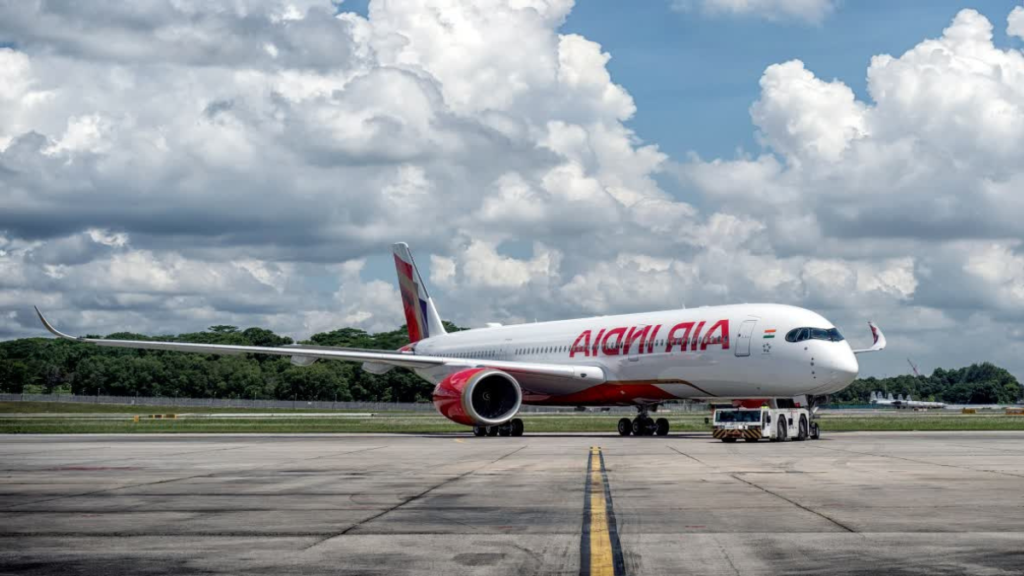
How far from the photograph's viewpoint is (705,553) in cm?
853

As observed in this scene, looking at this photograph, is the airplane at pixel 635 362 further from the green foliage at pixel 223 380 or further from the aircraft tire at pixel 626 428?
the green foliage at pixel 223 380

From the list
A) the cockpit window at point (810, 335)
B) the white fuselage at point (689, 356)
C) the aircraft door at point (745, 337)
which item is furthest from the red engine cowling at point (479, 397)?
the cockpit window at point (810, 335)

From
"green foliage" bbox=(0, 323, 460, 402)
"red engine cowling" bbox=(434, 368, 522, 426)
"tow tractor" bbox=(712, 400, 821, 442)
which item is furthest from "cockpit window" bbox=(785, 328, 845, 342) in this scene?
"green foliage" bbox=(0, 323, 460, 402)

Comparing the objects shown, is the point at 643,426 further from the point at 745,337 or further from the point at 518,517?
the point at 518,517

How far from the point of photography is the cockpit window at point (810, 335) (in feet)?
105

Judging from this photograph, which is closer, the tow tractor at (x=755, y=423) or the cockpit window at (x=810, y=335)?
the tow tractor at (x=755, y=423)

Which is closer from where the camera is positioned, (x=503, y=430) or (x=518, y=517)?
(x=518, y=517)

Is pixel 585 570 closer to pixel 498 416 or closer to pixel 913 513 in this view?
pixel 913 513

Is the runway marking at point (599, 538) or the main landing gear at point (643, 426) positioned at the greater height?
the main landing gear at point (643, 426)

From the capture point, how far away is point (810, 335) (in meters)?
31.9

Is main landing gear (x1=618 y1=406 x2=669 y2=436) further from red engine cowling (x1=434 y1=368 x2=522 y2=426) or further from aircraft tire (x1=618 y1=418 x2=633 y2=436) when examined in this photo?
red engine cowling (x1=434 y1=368 x2=522 y2=426)

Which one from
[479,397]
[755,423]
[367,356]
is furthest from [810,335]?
[367,356]

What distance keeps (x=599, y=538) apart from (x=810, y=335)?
23.8 meters

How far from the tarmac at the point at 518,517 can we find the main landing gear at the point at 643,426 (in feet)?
58.3
